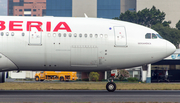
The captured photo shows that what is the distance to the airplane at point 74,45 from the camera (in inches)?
914

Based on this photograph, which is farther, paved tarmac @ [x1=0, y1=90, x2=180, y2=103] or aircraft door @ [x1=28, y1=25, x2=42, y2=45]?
aircraft door @ [x1=28, y1=25, x2=42, y2=45]

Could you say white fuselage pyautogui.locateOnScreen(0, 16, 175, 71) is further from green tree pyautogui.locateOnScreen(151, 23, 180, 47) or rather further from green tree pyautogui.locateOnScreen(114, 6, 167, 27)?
green tree pyautogui.locateOnScreen(114, 6, 167, 27)

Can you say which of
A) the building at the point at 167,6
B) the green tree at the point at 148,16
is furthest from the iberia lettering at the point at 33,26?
the building at the point at 167,6

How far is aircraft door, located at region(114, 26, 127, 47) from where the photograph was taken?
24.1 metres

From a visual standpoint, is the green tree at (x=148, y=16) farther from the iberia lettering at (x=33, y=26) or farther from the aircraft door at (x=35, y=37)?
the aircraft door at (x=35, y=37)

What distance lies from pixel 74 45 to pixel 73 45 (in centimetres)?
8

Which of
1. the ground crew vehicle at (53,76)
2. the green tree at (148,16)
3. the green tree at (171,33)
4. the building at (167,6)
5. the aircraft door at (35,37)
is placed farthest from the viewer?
the building at (167,6)

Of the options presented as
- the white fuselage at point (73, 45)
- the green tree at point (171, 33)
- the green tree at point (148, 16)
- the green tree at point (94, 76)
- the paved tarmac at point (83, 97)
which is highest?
the green tree at point (148, 16)

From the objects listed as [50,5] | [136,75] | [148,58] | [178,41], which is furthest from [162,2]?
[148,58]

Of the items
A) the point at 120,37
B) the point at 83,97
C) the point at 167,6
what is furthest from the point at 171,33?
the point at 83,97

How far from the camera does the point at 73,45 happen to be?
77.7ft

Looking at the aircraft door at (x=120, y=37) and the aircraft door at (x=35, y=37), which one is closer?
the aircraft door at (x=35, y=37)

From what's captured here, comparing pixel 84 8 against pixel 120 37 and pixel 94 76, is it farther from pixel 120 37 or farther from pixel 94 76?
pixel 120 37

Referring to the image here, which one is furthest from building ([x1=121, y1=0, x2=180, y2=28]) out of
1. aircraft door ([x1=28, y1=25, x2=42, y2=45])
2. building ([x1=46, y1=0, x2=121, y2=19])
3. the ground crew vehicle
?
aircraft door ([x1=28, y1=25, x2=42, y2=45])
